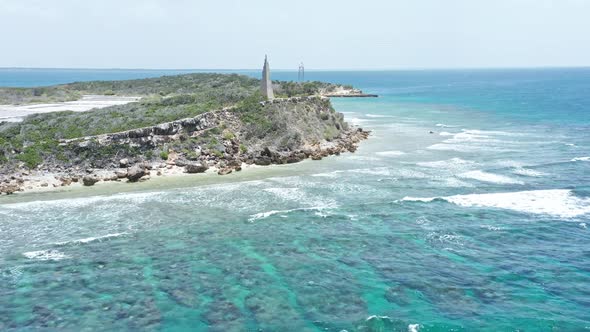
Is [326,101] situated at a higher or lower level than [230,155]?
higher

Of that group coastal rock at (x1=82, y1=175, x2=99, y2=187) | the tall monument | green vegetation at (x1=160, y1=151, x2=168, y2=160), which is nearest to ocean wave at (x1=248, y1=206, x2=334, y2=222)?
coastal rock at (x1=82, y1=175, x2=99, y2=187)

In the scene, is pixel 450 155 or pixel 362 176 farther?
pixel 450 155

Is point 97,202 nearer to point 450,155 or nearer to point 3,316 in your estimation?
point 3,316

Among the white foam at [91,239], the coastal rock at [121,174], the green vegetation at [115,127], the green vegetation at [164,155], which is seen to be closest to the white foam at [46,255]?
the white foam at [91,239]

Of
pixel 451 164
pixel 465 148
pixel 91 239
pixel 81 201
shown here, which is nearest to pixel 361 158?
pixel 451 164

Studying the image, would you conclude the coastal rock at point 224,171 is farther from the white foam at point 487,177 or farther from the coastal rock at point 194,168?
the white foam at point 487,177

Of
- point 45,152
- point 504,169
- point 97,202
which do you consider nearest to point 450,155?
point 504,169
